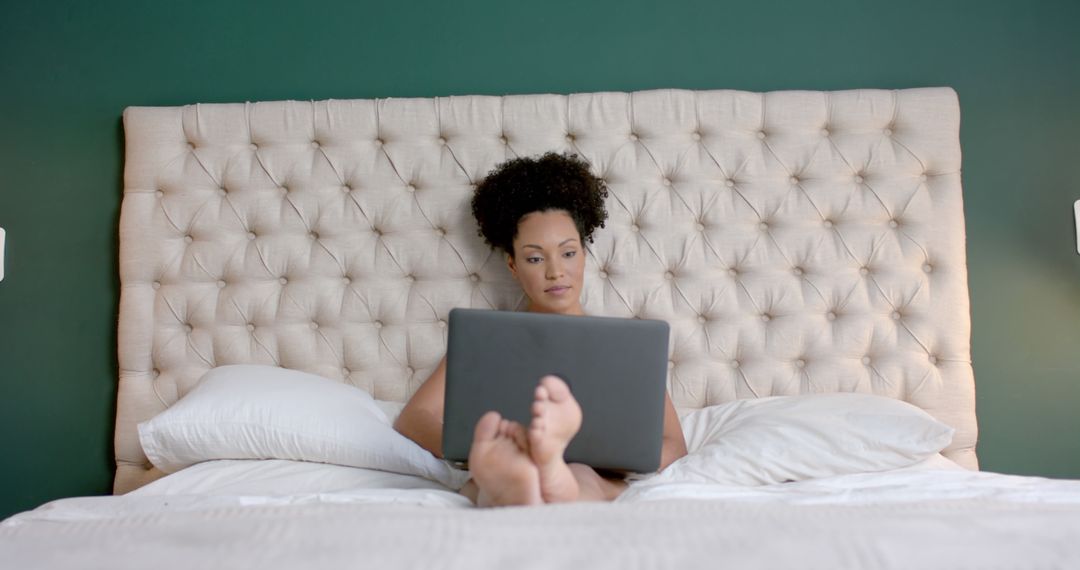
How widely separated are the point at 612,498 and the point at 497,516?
1.53 ft

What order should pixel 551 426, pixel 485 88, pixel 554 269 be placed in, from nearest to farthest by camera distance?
pixel 551 426, pixel 554 269, pixel 485 88

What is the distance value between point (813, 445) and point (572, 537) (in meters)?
0.79

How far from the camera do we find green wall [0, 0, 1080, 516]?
223 cm

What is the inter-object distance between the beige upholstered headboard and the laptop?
2.23 feet

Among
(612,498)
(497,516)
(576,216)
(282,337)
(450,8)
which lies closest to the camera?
(497,516)

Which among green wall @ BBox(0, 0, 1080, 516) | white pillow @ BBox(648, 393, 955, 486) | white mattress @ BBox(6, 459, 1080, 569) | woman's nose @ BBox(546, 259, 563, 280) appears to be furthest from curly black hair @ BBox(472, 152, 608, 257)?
white mattress @ BBox(6, 459, 1080, 569)

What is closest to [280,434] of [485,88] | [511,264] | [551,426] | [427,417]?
[427,417]

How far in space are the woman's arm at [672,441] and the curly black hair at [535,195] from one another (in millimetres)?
525

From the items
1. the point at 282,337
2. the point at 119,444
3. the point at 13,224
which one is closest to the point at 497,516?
the point at 282,337

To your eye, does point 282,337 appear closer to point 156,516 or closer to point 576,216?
point 576,216

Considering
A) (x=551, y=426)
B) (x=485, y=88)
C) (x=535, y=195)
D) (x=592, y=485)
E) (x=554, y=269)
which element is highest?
(x=485, y=88)

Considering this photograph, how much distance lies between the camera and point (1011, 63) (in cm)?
227

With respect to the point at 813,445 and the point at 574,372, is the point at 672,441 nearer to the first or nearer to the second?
the point at 813,445

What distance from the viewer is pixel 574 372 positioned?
1.42m
